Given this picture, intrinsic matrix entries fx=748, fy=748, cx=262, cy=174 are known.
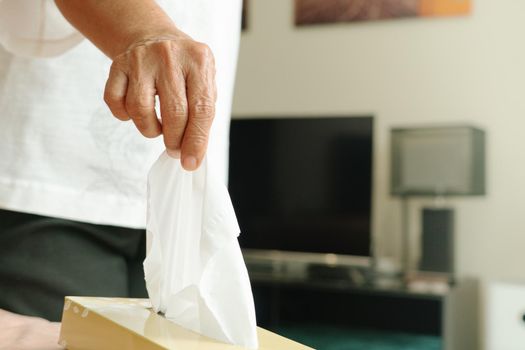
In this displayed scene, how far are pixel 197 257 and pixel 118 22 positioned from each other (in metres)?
0.23

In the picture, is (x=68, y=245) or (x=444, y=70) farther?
(x=444, y=70)

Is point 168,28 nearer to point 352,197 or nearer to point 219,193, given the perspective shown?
point 219,193

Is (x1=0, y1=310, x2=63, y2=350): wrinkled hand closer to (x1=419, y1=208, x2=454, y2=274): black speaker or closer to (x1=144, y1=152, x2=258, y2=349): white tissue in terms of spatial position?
(x1=144, y1=152, x2=258, y2=349): white tissue

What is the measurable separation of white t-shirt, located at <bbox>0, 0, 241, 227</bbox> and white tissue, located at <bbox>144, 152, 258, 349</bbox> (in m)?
0.21

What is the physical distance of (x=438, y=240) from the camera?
296cm

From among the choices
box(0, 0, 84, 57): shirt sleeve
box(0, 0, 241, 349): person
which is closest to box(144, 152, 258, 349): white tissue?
box(0, 0, 241, 349): person

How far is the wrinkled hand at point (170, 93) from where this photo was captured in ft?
1.92

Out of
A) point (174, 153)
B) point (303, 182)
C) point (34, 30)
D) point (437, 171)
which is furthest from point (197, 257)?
point (303, 182)

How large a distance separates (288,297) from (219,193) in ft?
8.71

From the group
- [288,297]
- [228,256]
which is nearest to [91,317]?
[228,256]

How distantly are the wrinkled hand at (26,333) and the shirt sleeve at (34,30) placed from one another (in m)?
0.31

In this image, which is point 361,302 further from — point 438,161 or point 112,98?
point 112,98

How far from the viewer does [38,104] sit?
0.87 m

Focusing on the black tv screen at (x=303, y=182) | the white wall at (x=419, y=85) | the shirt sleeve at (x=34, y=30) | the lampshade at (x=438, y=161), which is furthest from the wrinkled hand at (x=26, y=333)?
the white wall at (x=419, y=85)
